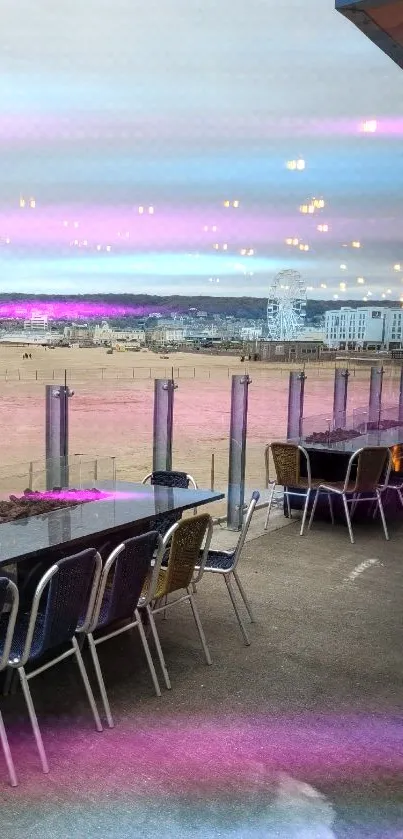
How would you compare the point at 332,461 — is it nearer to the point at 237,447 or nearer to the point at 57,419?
the point at 237,447

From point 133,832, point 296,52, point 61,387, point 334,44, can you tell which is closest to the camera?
point 133,832

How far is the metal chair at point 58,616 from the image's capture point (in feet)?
9.47

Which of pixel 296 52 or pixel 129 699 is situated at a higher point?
pixel 296 52

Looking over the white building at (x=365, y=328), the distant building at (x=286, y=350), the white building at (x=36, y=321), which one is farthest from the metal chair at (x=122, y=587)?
the distant building at (x=286, y=350)

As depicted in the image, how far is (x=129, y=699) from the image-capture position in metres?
3.50

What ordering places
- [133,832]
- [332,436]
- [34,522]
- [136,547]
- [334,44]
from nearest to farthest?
[133,832], [136,547], [34,522], [334,44], [332,436]

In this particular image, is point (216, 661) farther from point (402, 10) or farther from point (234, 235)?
point (234, 235)

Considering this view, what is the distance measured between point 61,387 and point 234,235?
1355cm

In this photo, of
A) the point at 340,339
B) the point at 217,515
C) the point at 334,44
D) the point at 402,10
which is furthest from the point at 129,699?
the point at 340,339

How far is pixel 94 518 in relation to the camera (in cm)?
393

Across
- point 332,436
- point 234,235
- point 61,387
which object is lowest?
point 332,436

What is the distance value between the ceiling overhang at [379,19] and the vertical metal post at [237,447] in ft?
13.2

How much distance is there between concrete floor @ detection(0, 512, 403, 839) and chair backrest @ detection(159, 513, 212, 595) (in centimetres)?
47

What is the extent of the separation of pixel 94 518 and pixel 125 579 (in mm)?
619
